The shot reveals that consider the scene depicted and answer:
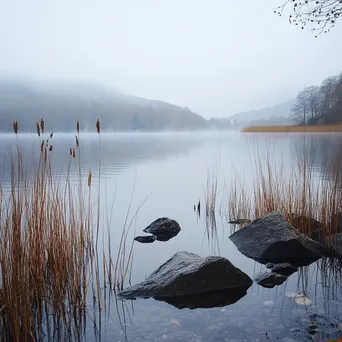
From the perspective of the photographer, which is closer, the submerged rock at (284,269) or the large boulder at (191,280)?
the large boulder at (191,280)

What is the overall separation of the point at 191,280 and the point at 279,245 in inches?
48.6

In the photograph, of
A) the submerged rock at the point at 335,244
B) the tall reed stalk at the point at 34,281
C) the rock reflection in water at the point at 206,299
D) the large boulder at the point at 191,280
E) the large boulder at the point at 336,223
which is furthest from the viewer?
the large boulder at the point at 336,223

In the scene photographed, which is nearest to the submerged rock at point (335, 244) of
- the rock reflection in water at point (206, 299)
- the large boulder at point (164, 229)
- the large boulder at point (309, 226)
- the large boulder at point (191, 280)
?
the large boulder at point (309, 226)

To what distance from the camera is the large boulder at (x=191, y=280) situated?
9.45ft

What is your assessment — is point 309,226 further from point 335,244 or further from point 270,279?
point 270,279

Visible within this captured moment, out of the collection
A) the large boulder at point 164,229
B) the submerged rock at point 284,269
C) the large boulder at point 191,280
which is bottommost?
the large boulder at point 164,229

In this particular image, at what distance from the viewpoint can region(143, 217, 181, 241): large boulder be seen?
4996 millimetres

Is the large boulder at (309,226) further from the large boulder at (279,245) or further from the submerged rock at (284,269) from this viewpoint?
the submerged rock at (284,269)

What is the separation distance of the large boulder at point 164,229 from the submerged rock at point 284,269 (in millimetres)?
1737

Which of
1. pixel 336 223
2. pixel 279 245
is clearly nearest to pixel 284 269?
pixel 279 245

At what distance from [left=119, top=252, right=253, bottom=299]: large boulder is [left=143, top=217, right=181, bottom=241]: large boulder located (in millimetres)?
1826

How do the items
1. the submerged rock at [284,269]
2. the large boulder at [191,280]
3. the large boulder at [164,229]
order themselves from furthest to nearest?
the large boulder at [164,229]
the submerged rock at [284,269]
the large boulder at [191,280]

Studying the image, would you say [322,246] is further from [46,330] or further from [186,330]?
[46,330]

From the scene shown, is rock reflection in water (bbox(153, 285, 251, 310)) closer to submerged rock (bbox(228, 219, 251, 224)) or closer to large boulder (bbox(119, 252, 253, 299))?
large boulder (bbox(119, 252, 253, 299))
